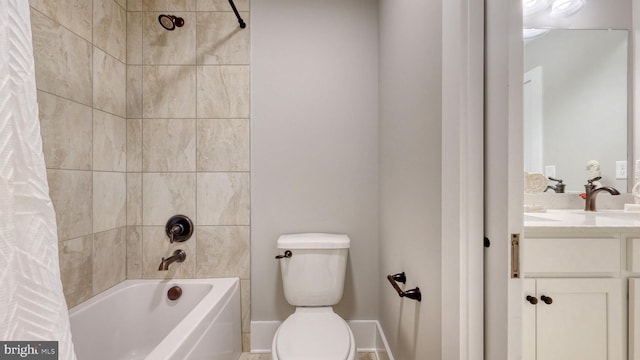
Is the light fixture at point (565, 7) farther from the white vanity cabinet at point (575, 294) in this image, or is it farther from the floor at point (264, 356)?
the floor at point (264, 356)

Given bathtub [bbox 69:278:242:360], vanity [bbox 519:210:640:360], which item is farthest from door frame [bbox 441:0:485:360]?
bathtub [bbox 69:278:242:360]

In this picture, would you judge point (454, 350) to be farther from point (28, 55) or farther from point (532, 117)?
point (532, 117)

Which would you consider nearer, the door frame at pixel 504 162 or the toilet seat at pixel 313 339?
the door frame at pixel 504 162

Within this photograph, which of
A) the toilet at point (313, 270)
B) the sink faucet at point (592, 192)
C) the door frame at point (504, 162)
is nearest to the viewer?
the door frame at point (504, 162)

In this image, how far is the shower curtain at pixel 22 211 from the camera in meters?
0.26

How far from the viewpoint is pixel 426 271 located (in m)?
0.96

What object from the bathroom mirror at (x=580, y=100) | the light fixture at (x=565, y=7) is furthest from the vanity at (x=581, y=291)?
the light fixture at (x=565, y=7)

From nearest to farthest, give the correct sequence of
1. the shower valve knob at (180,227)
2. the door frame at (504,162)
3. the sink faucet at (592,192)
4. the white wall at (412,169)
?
the door frame at (504,162)
the white wall at (412,169)
the sink faucet at (592,192)
the shower valve knob at (180,227)

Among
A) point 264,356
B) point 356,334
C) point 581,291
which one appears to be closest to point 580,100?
point 581,291

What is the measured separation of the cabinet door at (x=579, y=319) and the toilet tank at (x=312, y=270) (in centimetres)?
90

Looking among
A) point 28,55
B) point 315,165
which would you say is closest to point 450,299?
point 28,55

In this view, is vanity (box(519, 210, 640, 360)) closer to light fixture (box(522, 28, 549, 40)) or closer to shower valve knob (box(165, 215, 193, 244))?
light fixture (box(522, 28, 549, 40))

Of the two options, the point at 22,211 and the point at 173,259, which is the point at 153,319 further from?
A: the point at 22,211

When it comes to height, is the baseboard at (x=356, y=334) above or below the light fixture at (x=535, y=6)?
below
